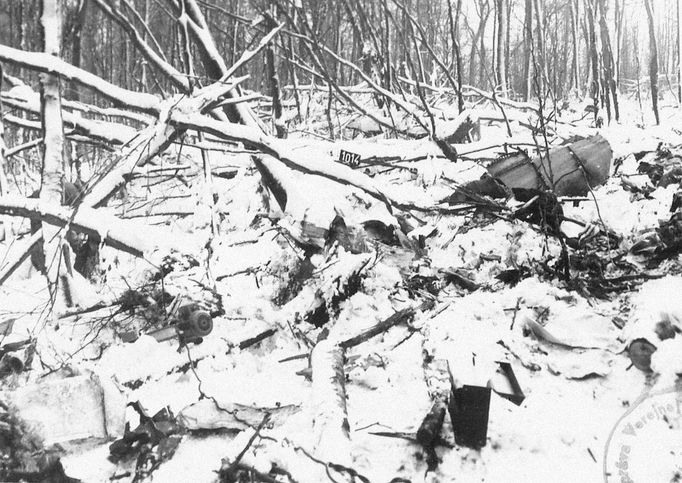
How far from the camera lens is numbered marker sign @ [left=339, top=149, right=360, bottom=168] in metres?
3.37

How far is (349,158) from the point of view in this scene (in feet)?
11.1

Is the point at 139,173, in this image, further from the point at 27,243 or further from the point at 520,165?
the point at 520,165

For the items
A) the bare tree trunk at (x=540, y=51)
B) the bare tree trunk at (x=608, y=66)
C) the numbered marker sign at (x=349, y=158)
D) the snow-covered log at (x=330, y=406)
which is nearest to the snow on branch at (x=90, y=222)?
the snow-covered log at (x=330, y=406)

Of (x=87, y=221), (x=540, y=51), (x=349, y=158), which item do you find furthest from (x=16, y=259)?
(x=540, y=51)

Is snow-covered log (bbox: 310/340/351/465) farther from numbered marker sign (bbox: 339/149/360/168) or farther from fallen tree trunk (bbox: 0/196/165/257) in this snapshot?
numbered marker sign (bbox: 339/149/360/168)

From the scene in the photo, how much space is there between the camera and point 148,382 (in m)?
2.06

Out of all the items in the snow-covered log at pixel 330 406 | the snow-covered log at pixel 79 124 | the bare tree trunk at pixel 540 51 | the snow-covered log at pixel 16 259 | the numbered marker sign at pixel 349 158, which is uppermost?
the bare tree trunk at pixel 540 51

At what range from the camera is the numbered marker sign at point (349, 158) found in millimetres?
3369

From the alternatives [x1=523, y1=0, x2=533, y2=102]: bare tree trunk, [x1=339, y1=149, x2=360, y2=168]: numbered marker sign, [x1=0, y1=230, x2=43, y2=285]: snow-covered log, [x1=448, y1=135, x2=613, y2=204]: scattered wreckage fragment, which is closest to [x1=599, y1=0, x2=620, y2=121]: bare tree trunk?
[x1=523, y1=0, x2=533, y2=102]: bare tree trunk

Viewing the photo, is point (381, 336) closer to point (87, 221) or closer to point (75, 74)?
point (87, 221)

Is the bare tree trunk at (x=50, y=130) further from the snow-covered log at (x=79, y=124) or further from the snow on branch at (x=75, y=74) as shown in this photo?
the snow-covered log at (x=79, y=124)

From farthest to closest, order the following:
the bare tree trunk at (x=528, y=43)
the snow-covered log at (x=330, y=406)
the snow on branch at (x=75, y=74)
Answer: the bare tree trunk at (x=528, y=43) < the snow on branch at (x=75, y=74) < the snow-covered log at (x=330, y=406)

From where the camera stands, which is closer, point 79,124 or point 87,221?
point 87,221

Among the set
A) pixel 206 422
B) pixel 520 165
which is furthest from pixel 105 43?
pixel 206 422
